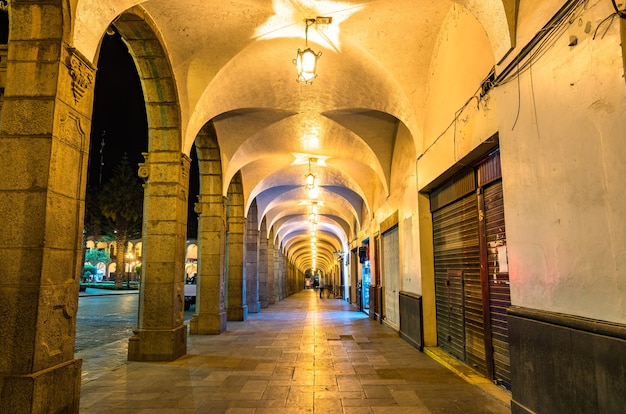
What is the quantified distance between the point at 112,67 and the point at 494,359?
32.2 ft

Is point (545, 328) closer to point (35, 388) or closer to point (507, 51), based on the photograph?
point (507, 51)

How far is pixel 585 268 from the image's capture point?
9.75 ft

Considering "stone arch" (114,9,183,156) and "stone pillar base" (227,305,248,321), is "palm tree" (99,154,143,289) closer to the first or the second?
"stone pillar base" (227,305,248,321)

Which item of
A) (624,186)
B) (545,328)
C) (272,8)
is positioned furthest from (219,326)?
(624,186)

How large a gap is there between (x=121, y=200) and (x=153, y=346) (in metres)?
31.5

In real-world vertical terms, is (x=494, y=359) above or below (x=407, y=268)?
below

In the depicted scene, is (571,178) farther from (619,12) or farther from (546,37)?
(546,37)

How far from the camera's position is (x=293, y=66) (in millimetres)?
8086

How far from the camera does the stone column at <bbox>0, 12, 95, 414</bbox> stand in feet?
11.6

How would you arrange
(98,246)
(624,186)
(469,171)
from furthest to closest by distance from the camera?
1. (98,246)
2. (469,171)
3. (624,186)

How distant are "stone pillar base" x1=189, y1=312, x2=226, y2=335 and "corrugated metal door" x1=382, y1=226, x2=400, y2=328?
15.1 ft

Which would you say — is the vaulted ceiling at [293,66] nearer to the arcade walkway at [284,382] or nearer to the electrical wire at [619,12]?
the electrical wire at [619,12]

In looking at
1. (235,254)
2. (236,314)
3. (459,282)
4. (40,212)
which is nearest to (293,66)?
(459,282)

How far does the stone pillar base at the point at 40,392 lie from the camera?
3.42 m
